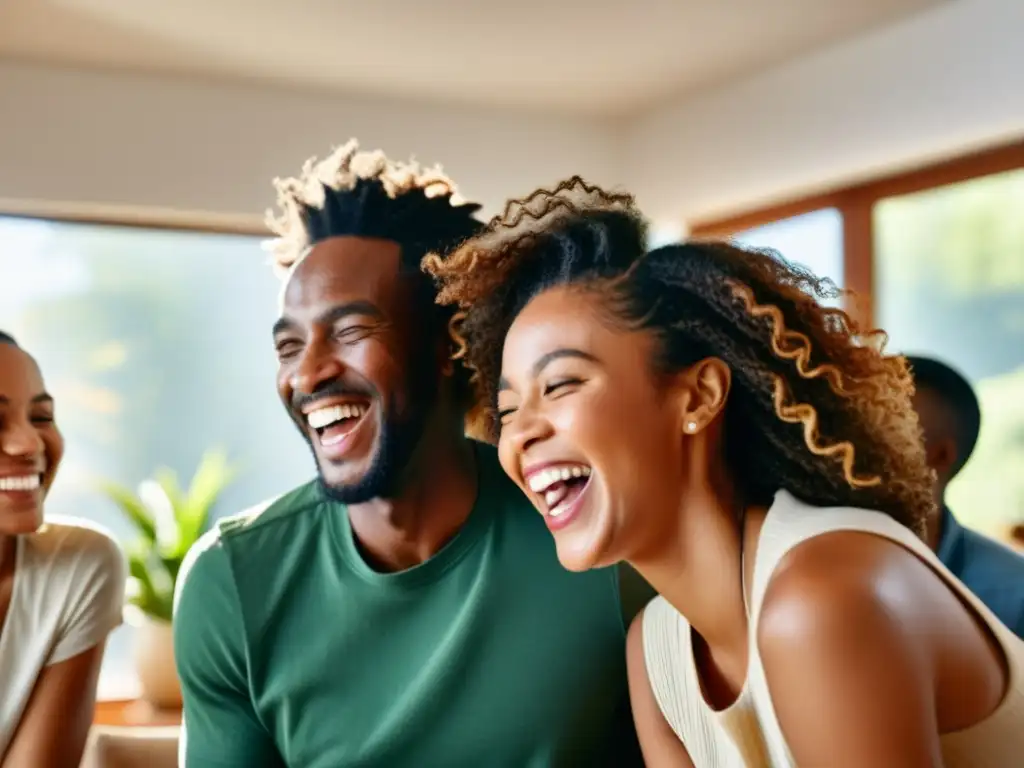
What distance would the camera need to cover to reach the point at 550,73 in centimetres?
368

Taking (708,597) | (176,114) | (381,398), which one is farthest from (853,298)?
(176,114)

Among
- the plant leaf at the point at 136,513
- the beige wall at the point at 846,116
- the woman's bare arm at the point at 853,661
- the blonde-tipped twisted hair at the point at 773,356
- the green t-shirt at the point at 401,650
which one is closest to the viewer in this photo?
the woman's bare arm at the point at 853,661

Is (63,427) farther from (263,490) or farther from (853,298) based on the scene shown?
(853,298)

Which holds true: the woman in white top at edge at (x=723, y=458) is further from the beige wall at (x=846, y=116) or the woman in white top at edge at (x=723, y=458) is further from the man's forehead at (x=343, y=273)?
the beige wall at (x=846, y=116)

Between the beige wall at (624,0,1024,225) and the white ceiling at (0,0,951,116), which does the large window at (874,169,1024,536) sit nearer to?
the beige wall at (624,0,1024,225)

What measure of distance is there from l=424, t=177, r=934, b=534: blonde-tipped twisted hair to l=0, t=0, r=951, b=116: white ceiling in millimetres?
2258

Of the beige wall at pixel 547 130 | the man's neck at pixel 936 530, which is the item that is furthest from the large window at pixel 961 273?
the man's neck at pixel 936 530

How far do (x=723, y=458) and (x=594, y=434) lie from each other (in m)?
0.13

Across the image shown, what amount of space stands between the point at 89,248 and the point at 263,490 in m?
1.02

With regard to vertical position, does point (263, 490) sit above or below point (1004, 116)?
below

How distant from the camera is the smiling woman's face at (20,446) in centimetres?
154

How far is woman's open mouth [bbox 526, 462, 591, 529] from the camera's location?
100cm

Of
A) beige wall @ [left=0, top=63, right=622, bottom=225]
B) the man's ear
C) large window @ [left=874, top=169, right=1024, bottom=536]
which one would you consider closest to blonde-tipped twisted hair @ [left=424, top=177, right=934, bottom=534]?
the man's ear

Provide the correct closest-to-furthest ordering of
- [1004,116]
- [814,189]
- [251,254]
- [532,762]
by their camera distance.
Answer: [532,762] → [1004,116] → [814,189] → [251,254]
